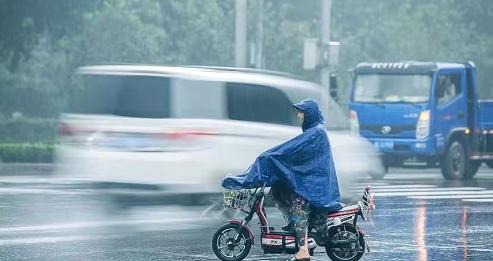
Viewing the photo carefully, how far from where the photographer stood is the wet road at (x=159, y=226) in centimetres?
1276

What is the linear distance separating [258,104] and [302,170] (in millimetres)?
5045

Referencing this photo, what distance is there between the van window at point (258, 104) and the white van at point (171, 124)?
0.5 inches

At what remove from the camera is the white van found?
50.3 ft

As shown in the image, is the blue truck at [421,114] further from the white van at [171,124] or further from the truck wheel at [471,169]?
the white van at [171,124]

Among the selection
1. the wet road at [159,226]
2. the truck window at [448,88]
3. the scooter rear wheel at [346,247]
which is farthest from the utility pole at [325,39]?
the scooter rear wheel at [346,247]

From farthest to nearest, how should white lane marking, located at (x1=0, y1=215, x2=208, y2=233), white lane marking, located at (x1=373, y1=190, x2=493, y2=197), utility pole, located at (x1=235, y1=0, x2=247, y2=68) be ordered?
1. utility pole, located at (x1=235, y1=0, x2=247, y2=68)
2. white lane marking, located at (x1=373, y1=190, x2=493, y2=197)
3. white lane marking, located at (x1=0, y1=215, x2=208, y2=233)

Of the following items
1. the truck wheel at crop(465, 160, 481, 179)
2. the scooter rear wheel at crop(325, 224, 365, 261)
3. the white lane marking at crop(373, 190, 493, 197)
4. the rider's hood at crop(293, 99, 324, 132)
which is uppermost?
the rider's hood at crop(293, 99, 324, 132)

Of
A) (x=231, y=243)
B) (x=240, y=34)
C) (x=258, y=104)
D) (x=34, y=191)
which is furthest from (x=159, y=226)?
(x=240, y=34)

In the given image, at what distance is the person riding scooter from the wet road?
1.00 metres

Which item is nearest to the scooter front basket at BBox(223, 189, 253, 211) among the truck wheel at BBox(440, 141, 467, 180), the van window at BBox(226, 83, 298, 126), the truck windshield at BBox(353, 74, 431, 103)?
the van window at BBox(226, 83, 298, 126)

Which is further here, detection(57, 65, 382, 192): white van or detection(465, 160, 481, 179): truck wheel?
detection(465, 160, 481, 179): truck wheel

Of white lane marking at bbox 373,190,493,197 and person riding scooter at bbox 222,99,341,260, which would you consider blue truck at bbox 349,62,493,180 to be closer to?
white lane marking at bbox 373,190,493,197

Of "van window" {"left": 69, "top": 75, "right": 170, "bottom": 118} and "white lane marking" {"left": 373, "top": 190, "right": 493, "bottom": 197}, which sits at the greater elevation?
"van window" {"left": 69, "top": 75, "right": 170, "bottom": 118}

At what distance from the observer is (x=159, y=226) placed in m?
15.4
